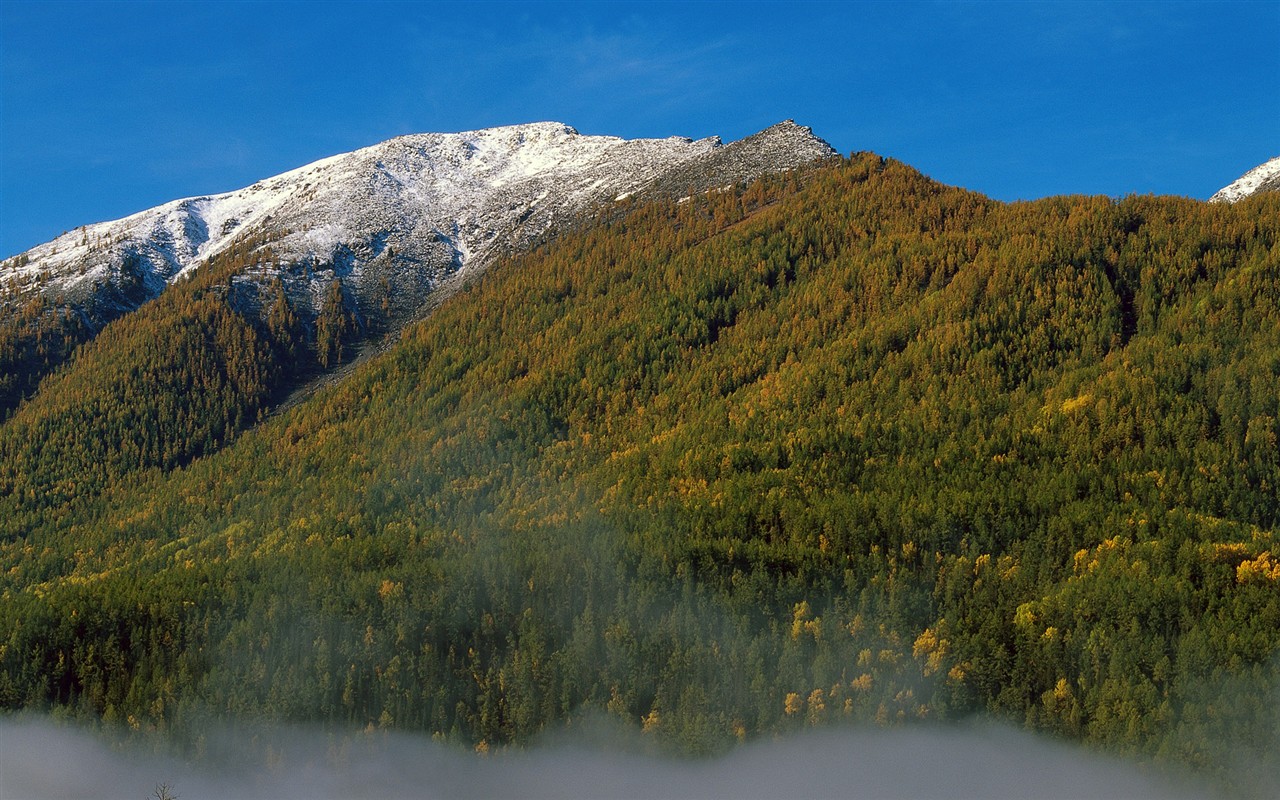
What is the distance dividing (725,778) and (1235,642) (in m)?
76.1

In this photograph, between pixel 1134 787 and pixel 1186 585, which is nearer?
pixel 1134 787

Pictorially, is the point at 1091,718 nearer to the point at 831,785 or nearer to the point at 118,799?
the point at 831,785

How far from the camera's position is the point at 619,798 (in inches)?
7613

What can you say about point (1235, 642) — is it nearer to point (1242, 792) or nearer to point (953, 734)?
point (1242, 792)

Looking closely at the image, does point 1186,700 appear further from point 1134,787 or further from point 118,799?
point 118,799

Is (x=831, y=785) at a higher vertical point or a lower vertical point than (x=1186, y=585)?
lower

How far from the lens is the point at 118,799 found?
200m

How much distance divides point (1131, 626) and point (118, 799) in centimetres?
15345

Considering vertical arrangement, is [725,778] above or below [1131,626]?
below

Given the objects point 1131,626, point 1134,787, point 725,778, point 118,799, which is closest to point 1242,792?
point 1134,787

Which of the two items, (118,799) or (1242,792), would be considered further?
(118,799)

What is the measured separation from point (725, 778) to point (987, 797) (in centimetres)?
3736

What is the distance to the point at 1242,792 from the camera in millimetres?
179375

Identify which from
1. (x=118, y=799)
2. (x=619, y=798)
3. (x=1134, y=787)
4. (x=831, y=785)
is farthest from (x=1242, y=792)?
(x=118, y=799)
